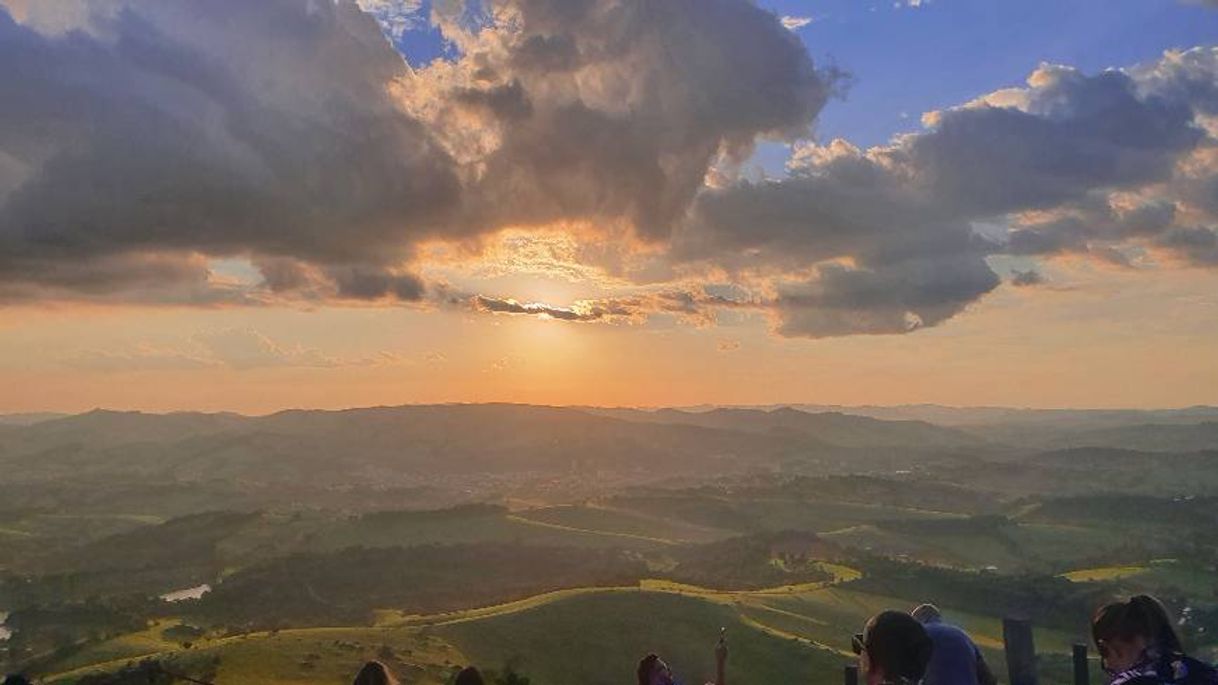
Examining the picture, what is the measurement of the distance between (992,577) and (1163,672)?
445 feet

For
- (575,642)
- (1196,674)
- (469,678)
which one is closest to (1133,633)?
(1196,674)

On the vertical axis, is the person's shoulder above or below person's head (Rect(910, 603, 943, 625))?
above

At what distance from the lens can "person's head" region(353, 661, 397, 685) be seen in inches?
378

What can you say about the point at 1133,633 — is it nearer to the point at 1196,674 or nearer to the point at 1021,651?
the point at 1196,674

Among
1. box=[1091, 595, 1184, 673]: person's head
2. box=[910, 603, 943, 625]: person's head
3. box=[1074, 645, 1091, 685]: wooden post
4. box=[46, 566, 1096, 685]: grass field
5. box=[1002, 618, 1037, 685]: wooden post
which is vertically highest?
box=[1091, 595, 1184, 673]: person's head

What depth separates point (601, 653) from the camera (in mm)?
99000

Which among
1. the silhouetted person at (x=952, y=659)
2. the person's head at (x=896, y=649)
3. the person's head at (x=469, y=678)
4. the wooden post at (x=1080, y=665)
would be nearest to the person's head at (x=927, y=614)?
the silhouetted person at (x=952, y=659)

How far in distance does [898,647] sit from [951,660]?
10.2 feet

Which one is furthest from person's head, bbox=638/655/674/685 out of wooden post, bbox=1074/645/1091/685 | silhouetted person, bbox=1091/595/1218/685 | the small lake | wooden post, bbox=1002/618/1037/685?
the small lake

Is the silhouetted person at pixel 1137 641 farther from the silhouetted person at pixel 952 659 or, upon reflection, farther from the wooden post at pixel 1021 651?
the wooden post at pixel 1021 651

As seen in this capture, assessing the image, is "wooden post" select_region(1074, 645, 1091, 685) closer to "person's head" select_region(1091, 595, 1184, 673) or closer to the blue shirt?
the blue shirt

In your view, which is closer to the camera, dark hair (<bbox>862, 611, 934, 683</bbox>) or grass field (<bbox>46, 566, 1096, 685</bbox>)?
dark hair (<bbox>862, 611, 934, 683</bbox>)

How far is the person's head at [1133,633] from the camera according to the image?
24.9ft

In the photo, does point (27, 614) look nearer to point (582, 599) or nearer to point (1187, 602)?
point (582, 599)
